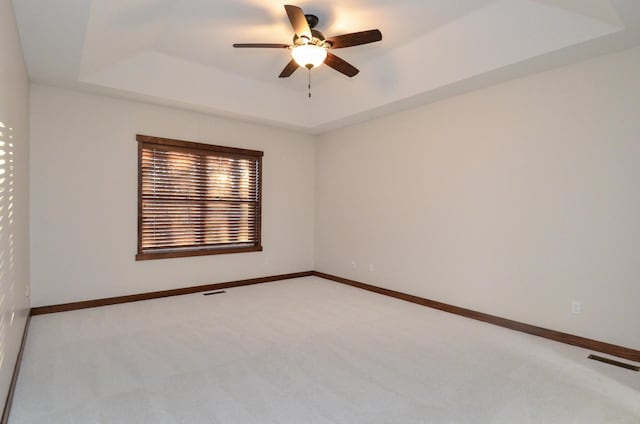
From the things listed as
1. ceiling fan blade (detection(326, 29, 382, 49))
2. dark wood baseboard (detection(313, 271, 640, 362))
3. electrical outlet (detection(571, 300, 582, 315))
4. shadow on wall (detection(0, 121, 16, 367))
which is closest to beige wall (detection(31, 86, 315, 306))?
shadow on wall (detection(0, 121, 16, 367))

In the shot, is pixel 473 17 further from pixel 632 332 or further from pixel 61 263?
pixel 61 263

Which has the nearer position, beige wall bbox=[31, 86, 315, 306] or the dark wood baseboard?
the dark wood baseboard

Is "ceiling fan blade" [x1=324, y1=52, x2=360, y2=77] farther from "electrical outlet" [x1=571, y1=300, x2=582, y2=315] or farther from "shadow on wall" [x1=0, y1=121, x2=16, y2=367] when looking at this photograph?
"electrical outlet" [x1=571, y1=300, x2=582, y2=315]

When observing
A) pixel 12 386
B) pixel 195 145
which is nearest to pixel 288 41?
pixel 195 145

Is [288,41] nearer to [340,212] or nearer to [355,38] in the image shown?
[355,38]

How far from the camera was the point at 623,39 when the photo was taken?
115 inches

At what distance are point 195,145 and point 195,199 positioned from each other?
77 centimetres

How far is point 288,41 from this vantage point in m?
4.01

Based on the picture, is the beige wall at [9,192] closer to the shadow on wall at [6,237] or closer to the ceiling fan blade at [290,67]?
the shadow on wall at [6,237]

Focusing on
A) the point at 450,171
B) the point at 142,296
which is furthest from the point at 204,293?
the point at 450,171

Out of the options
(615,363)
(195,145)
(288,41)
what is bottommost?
(615,363)

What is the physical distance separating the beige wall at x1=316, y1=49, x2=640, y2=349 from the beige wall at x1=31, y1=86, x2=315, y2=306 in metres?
2.51

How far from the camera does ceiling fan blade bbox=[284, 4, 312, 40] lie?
106 inches

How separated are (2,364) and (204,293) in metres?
3.13
